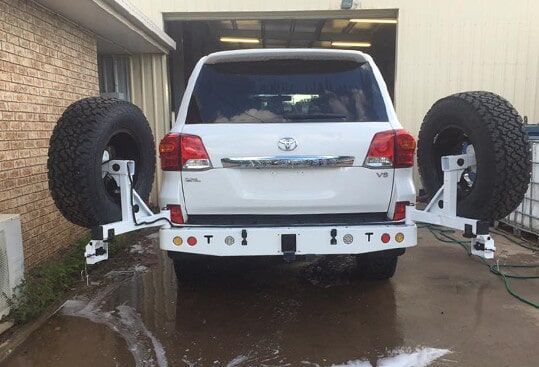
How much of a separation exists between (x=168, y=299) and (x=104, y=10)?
3.47 m

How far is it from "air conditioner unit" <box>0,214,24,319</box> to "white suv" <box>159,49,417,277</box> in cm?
137

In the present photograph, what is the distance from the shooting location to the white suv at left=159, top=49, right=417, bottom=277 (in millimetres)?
3418

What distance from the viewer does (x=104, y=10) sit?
5.73 m

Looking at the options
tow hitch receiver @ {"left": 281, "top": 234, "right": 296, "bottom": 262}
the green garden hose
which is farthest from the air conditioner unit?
the green garden hose

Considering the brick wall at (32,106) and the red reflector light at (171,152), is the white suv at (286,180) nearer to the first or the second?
the red reflector light at (171,152)

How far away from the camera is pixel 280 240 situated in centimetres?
341

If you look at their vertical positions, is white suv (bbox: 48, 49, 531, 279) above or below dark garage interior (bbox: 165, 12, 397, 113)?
below

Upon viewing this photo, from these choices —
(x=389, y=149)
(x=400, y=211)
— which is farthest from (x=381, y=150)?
(x=400, y=211)

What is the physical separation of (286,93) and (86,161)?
1.56m

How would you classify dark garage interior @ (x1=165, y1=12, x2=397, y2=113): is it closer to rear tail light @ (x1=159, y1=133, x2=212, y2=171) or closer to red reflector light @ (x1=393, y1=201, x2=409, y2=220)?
rear tail light @ (x1=159, y1=133, x2=212, y2=171)

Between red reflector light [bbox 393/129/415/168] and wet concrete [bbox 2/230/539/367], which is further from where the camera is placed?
red reflector light [bbox 393/129/415/168]

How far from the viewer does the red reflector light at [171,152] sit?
352 cm

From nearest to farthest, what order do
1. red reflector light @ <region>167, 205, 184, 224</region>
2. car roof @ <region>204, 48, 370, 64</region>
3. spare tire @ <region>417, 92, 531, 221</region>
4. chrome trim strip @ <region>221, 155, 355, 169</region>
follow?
spare tire @ <region>417, 92, 531, 221</region> < chrome trim strip @ <region>221, 155, 355, 169</region> < red reflector light @ <region>167, 205, 184, 224</region> < car roof @ <region>204, 48, 370, 64</region>

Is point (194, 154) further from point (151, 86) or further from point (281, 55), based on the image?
point (151, 86)
